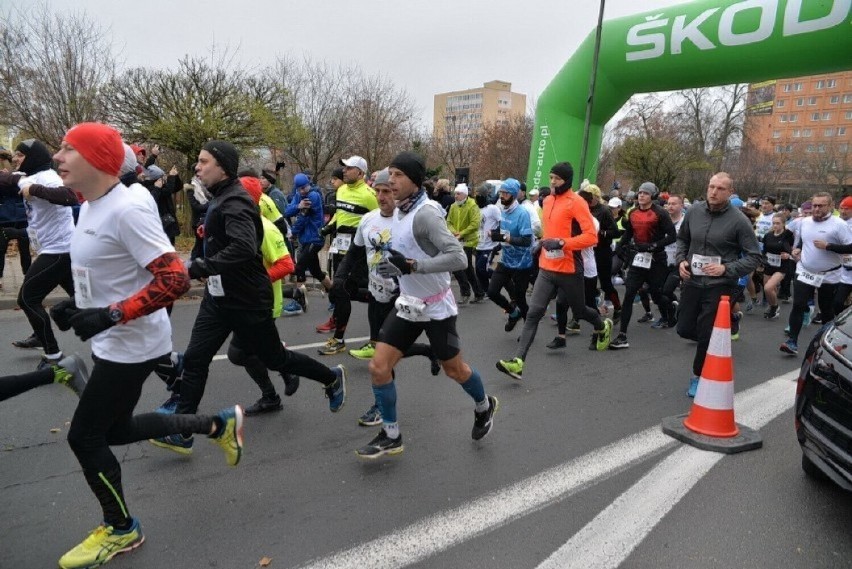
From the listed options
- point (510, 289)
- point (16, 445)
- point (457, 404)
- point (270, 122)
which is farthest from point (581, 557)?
point (270, 122)

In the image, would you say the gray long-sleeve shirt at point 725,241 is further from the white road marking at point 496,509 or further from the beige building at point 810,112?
the beige building at point 810,112

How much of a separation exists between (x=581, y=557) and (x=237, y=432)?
5.98ft

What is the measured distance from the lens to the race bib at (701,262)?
193 inches

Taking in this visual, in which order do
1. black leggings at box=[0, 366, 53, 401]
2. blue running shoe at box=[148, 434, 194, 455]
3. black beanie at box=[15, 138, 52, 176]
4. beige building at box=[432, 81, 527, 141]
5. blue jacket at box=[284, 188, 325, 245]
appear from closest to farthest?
black leggings at box=[0, 366, 53, 401]
blue running shoe at box=[148, 434, 194, 455]
black beanie at box=[15, 138, 52, 176]
blue jacket at box=[284, 188, 325, 245]
beige building at box=[432, 81, 527, 141]

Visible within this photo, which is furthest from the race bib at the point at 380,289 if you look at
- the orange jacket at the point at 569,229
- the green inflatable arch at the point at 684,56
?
the green inflatable arch at the point at 684,56

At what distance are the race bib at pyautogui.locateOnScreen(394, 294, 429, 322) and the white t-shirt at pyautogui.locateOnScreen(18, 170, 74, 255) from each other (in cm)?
327

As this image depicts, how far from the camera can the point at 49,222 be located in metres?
5.05

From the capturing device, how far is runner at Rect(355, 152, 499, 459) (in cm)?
343

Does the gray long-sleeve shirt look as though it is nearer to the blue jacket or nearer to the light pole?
the blue jacket

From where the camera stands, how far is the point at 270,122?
15297 mm

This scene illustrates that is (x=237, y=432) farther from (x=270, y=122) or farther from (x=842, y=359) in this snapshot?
(x=270, y=122)

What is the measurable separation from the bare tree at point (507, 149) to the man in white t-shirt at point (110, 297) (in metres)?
32.2

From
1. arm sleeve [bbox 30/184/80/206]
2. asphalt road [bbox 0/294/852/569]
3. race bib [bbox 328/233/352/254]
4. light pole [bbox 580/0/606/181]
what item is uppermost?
light pole [bbox 580/0/606/181]

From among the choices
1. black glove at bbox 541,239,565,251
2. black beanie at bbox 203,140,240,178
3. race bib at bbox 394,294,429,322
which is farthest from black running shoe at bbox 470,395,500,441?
black glove at bbox 541,239,565,251
